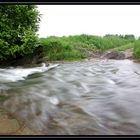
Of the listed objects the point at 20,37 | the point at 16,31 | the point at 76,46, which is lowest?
the point at 76,46

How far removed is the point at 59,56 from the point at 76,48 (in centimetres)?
204

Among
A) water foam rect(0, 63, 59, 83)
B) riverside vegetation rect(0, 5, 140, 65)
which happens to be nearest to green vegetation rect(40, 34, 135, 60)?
riverside vegetation rect(0, 5, 140, 65)

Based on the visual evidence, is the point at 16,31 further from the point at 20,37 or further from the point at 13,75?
the point at 13,75

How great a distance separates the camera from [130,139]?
120 inches

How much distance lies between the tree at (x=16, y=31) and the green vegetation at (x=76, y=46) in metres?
2.37

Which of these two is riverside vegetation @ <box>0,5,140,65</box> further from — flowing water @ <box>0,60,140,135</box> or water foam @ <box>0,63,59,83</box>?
flowing water @ <box>0,60,140,135</box>

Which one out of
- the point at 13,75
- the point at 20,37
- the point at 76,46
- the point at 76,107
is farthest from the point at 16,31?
the point at 76,107

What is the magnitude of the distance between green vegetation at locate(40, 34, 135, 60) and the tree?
2368 mm

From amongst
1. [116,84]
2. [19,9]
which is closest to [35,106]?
[116,84]

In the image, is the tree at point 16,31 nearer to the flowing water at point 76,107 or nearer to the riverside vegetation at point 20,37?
the riverside vegetation at point 20,37

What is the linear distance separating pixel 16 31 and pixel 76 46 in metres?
6.87

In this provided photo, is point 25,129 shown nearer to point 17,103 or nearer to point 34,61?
point 17,103

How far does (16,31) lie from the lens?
12484 mm

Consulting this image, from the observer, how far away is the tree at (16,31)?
1225 centimetres
